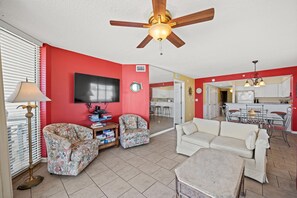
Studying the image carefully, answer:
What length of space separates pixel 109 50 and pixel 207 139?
2887 mm

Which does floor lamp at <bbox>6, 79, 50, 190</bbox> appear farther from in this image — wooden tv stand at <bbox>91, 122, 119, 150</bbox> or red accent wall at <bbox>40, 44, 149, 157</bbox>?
wooden tv stand at <bbox>91, 122, 119, 150</bbox>

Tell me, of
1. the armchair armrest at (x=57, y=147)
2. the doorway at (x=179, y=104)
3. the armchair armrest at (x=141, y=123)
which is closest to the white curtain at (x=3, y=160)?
the armchair armrest at (x=57, y=147)

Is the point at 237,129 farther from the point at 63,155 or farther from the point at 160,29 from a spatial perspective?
the point at 63,155

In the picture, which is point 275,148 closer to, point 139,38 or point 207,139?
point 207,139

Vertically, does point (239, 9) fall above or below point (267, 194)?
above

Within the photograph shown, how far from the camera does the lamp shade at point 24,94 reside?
158 centimetres

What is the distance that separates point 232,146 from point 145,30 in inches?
98.1

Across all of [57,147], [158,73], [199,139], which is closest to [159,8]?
[199,139]

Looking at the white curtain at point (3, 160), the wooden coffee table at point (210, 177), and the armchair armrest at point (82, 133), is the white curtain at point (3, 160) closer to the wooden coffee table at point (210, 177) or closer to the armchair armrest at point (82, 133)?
the armchair armrest at point (82, 133)

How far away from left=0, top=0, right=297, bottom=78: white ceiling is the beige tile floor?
2.39m

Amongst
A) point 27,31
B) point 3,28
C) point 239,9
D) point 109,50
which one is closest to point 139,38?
point 109,50

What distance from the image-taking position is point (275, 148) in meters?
2.95

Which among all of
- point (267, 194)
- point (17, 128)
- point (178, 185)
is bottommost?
point (267, 194)

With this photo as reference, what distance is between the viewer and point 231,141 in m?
2.27
